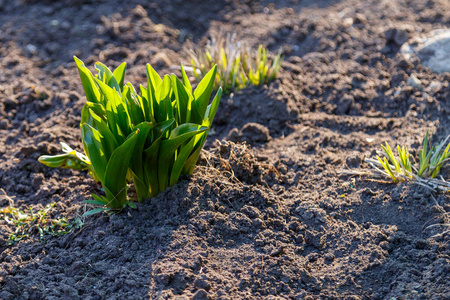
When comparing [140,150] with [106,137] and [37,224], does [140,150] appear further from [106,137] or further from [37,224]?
[37,224]

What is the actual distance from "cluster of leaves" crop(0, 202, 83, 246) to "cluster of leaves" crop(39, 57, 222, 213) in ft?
0.90

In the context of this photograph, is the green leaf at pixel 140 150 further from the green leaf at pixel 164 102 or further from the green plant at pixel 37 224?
the green plant at pixel 37 224

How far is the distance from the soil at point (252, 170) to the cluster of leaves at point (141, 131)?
16 centimetres

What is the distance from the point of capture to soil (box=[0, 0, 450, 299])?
2.35 meters

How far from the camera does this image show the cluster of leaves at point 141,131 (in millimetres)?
2432

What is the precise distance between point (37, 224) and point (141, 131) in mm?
954

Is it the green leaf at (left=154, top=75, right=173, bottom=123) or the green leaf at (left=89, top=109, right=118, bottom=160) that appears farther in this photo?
the green leaf at (left=154, top=75, right=173, bottom=123)

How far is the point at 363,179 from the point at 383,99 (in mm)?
1204

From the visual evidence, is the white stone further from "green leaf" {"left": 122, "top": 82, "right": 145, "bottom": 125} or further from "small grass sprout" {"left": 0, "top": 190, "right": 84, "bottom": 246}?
"small grass sprout" {"left": 0, "top": 190, "right": 84, "bottom": 246}

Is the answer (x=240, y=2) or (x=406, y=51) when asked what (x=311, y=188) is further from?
(x=240, y=2)

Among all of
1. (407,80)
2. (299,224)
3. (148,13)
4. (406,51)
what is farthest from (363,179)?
(148,13)

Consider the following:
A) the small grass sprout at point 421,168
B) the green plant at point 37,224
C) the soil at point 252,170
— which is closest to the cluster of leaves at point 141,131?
the soil at point 252,170

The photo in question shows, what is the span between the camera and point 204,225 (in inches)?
101

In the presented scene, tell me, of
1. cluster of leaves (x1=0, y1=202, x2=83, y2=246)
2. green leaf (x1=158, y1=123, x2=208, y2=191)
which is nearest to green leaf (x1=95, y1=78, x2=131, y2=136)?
green leaf (x1=158, y1=123, x2=208, y2=191)
